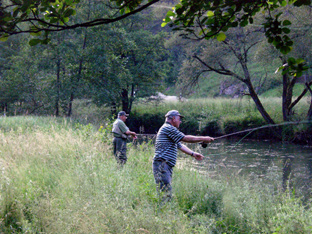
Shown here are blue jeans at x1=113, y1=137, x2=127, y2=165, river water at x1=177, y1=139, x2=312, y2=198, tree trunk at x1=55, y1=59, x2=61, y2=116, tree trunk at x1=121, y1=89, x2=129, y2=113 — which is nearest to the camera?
blue jeans at x1=113, y1=137, x2=127, y2=165

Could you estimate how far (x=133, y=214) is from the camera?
4469 millimetres

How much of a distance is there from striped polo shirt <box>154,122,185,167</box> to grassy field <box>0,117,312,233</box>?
59cm

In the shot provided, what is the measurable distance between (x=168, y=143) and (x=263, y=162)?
9.74 meters

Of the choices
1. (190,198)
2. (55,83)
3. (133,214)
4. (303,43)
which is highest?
(303,43)

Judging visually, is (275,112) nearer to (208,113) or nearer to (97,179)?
(208,113)

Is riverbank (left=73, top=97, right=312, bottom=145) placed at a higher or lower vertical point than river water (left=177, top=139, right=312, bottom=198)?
higher

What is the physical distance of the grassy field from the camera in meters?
4.17

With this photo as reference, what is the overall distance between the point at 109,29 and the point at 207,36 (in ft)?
69.4

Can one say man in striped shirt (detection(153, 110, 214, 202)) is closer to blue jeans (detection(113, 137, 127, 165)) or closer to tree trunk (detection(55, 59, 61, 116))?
blue jeans (detection(113, 137, 127, 165))

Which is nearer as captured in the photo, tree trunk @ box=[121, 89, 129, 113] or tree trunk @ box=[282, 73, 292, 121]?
tree trunk @ box=[282, 73, 292, 121]

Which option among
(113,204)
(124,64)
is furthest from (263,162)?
(124,64)

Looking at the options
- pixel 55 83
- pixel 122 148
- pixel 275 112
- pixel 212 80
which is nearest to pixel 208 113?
pixel 275 112

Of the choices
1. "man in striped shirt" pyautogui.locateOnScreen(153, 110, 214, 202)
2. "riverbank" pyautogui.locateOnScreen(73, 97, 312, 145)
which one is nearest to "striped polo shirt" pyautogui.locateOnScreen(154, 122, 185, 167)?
"man in striped shirt" pyautogui.locateOnScreen(153, 110, 214, 202)

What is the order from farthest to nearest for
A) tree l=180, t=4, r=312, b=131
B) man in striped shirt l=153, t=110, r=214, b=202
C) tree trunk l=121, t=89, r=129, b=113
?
tree trunk l=121, t=89, r=129, b=113
tree l=180, t=4, r=312, b=131
man in striped shirt l=153, t=110, r=214, b=202
